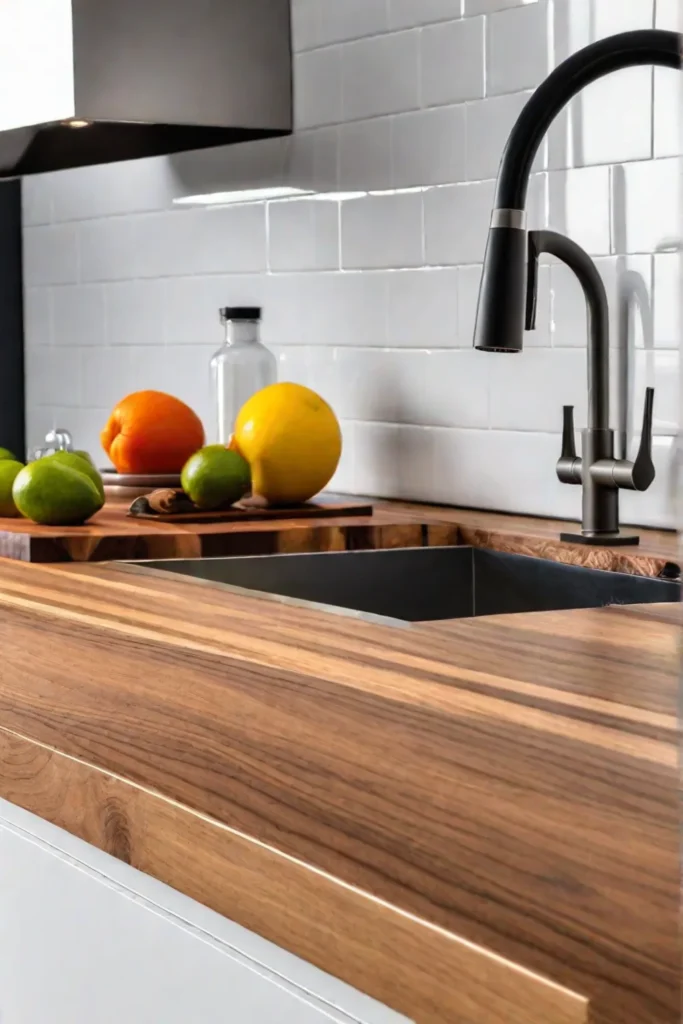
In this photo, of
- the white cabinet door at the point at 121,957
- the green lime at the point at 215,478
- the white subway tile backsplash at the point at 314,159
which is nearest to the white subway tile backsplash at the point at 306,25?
the white subway tile backsplash at the point at 314,159

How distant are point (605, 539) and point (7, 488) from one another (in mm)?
653

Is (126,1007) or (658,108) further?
(658,108)

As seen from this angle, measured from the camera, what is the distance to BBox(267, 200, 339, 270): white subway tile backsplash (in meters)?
1.98

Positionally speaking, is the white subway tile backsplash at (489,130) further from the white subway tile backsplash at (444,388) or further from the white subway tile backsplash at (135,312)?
the white subway tile backsplash at (135,312)

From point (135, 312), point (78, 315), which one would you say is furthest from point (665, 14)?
point (78, 315)

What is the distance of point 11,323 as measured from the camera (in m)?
2.73

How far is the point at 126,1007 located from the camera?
75cm

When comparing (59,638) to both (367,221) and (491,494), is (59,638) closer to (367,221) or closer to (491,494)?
(491,494)

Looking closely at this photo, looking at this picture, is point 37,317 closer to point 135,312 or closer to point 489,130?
point 135,312

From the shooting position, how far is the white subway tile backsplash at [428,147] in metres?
1.76

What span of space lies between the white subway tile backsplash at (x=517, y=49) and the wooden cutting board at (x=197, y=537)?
1.66 feet

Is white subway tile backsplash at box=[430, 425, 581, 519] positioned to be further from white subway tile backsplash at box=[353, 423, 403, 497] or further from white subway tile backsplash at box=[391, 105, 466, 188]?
white subway tile backsplash at box=[391, 105, 466, 188]

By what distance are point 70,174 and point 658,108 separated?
4.45ft

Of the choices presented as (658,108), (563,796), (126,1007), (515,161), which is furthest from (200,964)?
(658,108)
